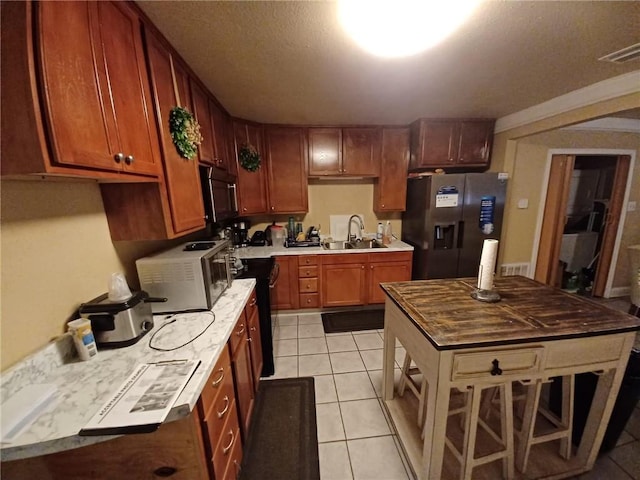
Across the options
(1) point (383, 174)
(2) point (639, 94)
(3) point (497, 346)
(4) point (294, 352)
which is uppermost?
(2) point (639, 94)

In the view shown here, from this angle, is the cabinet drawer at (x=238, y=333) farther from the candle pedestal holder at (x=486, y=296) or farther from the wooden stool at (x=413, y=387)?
the candle pedestal holder at (x=486, y=296)

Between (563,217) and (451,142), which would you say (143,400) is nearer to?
(451,142)

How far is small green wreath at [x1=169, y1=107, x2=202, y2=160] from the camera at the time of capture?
4.35ft

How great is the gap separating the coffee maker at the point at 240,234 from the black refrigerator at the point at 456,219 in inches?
88.5

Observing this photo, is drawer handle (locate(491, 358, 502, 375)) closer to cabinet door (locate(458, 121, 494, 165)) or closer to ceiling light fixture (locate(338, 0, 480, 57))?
ceiling light fixture (locate(338, 0, 480, 57))

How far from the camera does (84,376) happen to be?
34.8 inches

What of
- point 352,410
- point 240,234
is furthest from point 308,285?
point 352,410

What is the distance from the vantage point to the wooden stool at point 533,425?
1.17 meters

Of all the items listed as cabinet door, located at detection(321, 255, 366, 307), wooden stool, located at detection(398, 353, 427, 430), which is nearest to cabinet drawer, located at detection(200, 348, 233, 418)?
wooden stool, located at detection(398, 353, 427, 430)

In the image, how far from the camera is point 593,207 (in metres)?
3.62

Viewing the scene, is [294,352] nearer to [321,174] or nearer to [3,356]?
[3,356]

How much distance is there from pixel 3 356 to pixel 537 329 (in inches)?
83.6

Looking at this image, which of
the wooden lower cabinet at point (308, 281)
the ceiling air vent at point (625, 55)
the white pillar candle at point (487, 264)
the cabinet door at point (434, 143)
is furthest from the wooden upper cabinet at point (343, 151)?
the white pillar candle at point (487, 264)

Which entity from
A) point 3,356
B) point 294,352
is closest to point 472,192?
point 294,352
